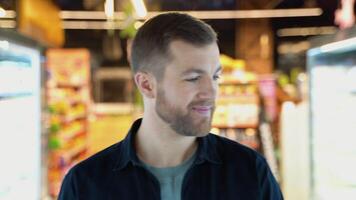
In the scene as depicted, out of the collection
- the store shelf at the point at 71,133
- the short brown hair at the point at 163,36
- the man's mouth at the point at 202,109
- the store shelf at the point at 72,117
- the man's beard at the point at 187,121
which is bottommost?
the store shelf at the point at 71,133

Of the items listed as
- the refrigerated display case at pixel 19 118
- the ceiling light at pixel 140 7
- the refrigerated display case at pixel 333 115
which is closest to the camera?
the refrigerated display case at pixel 19 118

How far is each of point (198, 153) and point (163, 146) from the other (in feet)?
0.31

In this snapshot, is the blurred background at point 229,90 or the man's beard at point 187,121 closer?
the man's beard at point 187,121

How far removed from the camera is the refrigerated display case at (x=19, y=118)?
2.39 m

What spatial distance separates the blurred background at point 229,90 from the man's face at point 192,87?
0.29 m

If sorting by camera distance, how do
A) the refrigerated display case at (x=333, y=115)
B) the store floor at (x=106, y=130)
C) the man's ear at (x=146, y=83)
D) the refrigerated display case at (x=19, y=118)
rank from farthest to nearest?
1. the store floor at (x=106, y=130)
2. the refrigerated display case at (x=333, y=115)
3. the refrigerated display case at (x=19, y=118)
4. the man's ear at (x=146, y=83)

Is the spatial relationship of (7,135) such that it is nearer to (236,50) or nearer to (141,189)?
(141,189)

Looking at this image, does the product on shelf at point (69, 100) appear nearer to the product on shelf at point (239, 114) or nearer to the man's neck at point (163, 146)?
the product on shelf at point (239, 114)

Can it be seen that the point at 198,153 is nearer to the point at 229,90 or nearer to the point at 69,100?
the point at 229,90

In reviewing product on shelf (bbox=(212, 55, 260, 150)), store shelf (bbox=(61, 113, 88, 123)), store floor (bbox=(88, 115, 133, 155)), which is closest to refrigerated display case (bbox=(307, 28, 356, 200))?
product on shelf (bbox=(212, 55, 260, 150))

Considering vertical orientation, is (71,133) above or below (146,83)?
below

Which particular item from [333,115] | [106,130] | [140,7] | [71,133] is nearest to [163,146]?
[333,115]

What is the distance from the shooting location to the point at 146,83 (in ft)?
5.27

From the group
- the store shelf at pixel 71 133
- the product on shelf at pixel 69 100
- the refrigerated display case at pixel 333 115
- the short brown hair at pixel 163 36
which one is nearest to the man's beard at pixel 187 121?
the short brown hair at pixel 163 36
